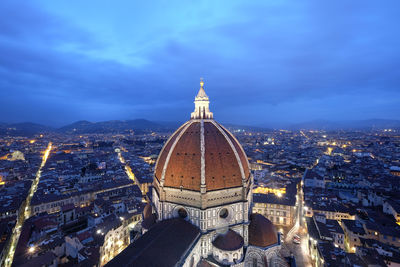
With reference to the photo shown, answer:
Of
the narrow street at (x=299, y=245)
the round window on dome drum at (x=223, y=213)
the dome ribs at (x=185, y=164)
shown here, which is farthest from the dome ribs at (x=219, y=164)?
the narrow street at (x=299, y=245)

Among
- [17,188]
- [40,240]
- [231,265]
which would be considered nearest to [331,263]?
[231,265]

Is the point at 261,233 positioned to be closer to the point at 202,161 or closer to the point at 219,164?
the point at 219,164

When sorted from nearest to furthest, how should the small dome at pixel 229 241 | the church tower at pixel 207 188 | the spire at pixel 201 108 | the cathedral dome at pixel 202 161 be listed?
1. the small dome at pixel 229 241
2. the church tower at pixel 207 188
3. the cathedral dome at pixel 202 161
4. the spire at pixel 201 108

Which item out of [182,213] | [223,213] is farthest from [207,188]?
[182,213]

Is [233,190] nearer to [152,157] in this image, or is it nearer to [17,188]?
[17,188]

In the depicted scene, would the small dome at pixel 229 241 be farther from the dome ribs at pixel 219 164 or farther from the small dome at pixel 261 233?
the dome ribs at pixel 219 164
